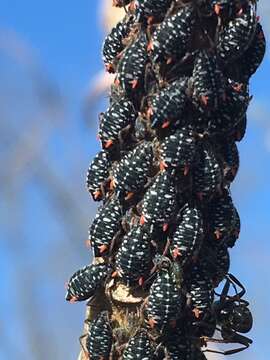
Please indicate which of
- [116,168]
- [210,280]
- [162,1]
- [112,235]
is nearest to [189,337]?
[210,280]

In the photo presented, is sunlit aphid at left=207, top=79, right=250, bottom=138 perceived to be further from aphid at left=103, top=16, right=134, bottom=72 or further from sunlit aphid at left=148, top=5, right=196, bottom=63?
aphid at left=103, top=16, right=134, bottom=72

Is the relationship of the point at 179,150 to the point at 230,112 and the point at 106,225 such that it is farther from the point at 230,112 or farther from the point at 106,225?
the point at 106,225

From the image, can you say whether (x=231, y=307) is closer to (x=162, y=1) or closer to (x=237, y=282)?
(x=237, y=282)

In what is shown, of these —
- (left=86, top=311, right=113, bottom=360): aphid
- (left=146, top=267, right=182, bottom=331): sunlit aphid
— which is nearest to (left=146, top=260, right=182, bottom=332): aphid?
(left=146, top=267, right=182, bottom=331): sunlit aphid

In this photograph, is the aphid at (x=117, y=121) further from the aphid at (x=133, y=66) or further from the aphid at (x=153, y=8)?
the aphid at (x=153, y=8)

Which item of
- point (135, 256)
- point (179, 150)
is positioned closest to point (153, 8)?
point (179, 150)

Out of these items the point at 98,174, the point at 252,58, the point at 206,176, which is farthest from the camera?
the point at 252,58
